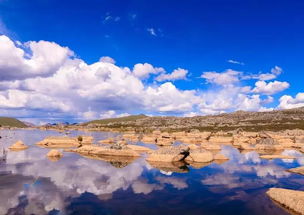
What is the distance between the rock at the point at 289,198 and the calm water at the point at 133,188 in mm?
822

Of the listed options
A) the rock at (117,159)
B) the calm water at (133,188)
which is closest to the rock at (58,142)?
the rock at (117,159)

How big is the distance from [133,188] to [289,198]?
16458mm

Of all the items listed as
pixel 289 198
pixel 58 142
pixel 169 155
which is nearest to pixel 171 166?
pixel 169 155

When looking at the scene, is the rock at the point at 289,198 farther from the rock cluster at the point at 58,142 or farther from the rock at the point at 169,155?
the rock cluster at the point at 58,142

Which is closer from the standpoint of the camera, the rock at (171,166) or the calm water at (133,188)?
the calm water at (133,188)

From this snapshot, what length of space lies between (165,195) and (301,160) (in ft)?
132

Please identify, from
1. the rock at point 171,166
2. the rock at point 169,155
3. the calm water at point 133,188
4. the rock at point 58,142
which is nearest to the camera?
the calm water at point 133,188

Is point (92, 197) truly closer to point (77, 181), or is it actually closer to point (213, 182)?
point (77, 181)

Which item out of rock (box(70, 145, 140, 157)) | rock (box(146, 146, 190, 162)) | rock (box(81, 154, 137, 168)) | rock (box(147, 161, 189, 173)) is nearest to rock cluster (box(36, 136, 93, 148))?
rock (box(70, 145, 140, 157))

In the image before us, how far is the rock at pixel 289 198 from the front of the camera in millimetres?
26148

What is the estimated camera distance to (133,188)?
3441cm

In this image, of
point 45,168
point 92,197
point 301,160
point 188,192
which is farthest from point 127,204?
point 301,160

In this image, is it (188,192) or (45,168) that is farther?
(45,168)

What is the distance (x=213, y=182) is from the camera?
128 ft
